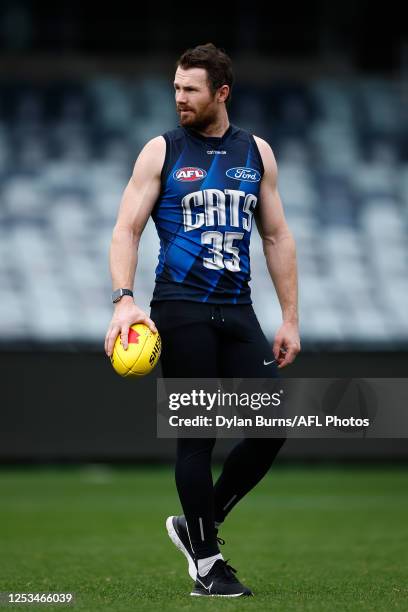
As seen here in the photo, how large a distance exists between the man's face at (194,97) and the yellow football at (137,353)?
3.09 feet

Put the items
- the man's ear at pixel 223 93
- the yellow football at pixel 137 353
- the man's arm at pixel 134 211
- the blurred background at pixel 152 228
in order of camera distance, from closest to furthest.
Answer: the yellow football at pixel 137 353, the man's arm at pixel 134 211, the man's ear at pixel 223 93, the blurred background at pixel 152 228

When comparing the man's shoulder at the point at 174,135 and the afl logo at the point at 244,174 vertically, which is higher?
the man's shoulder at the point at 174,135

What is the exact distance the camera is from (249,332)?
5250 millimetres

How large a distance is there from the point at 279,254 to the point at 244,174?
0.45m

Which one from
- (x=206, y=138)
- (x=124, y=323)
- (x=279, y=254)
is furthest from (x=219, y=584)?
(x=206, y=138)

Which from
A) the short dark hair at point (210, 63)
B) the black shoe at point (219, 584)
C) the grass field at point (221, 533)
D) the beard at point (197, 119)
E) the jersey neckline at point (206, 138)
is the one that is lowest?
the grass field at point (221, 533)

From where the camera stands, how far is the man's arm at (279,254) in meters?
5.44

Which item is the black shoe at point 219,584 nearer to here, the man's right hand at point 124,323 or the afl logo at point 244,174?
the man's right hand at point 124,323

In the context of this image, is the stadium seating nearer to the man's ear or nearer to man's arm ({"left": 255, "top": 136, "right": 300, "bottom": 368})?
man's arm ({"left": 255, "top": 136, "right": 300, "bottom": 368})

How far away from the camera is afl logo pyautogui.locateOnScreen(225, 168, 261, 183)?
5.27 m

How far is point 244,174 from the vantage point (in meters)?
5.30

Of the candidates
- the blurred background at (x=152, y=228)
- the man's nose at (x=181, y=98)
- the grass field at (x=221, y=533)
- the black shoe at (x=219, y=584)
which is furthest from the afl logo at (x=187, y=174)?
the blurred background at (x=152, y=228)

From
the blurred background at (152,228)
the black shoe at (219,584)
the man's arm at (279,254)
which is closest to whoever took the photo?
the black shoe at (219,584)

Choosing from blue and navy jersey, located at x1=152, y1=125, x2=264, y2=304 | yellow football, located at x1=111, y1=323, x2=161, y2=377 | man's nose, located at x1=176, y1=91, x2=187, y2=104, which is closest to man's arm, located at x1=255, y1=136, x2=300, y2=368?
blue and navy jersey, located at x1=152, y1=125, x2=264, y2=304
